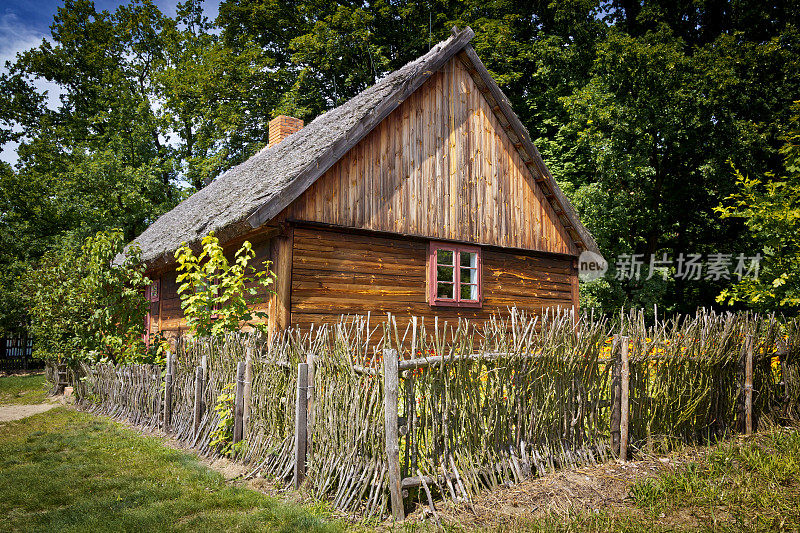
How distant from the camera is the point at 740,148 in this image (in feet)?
61.7

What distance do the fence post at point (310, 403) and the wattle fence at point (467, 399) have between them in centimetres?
1

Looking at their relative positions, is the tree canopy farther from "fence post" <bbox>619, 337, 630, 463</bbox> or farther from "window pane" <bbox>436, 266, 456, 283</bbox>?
"fence post" <bbox>619, 337, 630, 463</bbox>

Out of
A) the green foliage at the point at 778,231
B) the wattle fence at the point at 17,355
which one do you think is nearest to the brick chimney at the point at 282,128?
the green foliage at the point at 778,231

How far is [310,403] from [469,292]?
22.4 feet

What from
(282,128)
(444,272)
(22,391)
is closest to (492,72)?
(282,128)

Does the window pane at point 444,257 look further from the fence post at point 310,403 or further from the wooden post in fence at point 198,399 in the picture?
the fence post at point 310,403

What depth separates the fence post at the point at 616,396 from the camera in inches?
263

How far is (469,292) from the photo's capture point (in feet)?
39.8

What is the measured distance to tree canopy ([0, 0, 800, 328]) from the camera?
19.2 meters

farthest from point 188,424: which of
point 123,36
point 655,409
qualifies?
point 123,36

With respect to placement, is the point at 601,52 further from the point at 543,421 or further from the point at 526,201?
the point at 543,421

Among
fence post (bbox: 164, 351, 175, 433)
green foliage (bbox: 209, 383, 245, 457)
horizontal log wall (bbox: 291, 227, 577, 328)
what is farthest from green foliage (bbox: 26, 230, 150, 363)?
green foliage (bbox: 209, 383, 245, 457)

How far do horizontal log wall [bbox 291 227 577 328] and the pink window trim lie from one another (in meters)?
0.12

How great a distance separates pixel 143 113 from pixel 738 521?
28.9 meters
